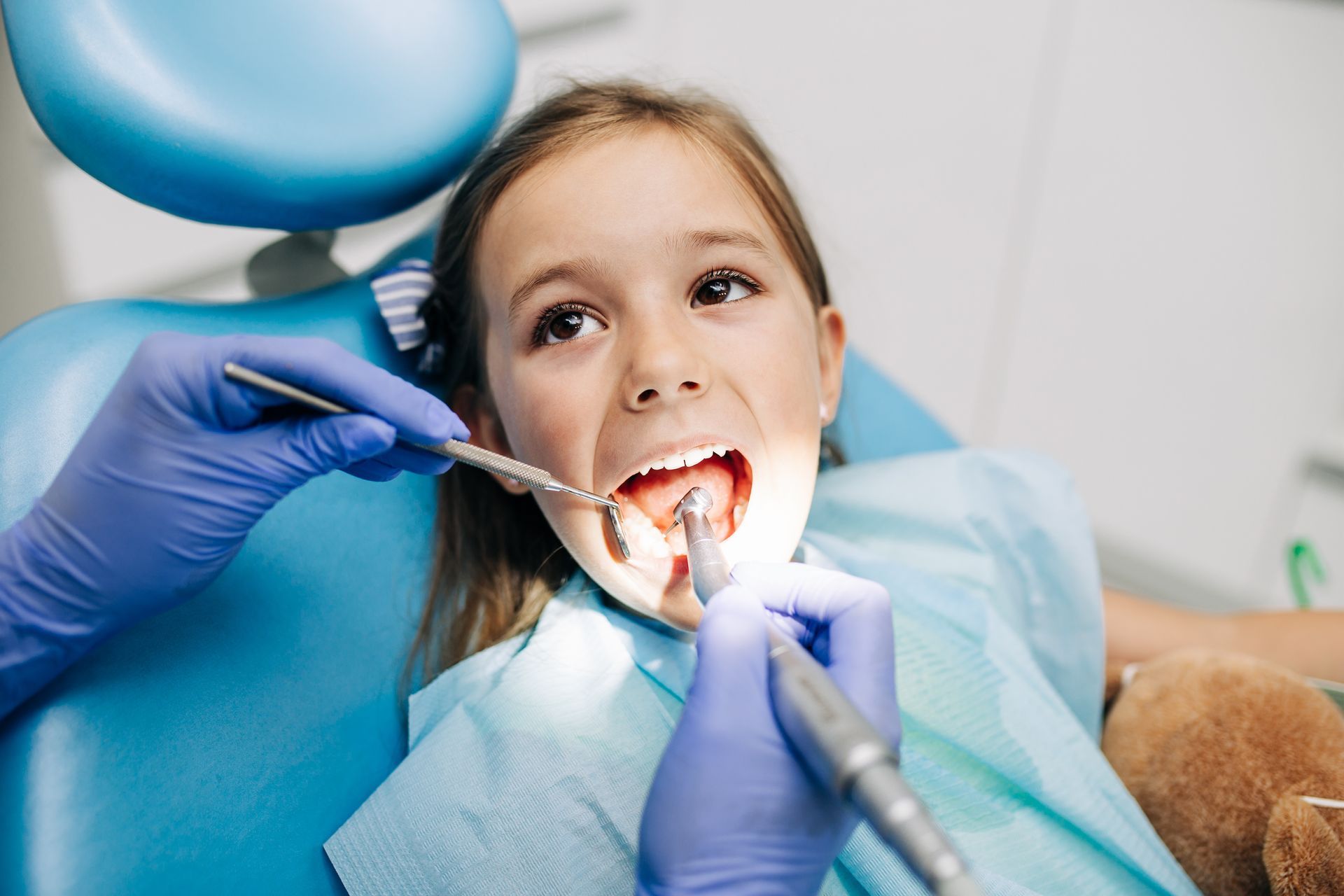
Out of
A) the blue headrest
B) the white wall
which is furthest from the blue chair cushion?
the white wall

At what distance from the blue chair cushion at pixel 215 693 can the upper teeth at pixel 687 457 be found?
1.08 ft

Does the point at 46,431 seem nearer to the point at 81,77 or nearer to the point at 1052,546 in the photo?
the point at 81,77

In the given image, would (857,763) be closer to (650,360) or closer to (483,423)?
(650,360)

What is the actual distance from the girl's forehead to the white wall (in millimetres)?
588

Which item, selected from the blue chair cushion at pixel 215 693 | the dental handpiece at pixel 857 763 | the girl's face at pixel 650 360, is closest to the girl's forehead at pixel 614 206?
the girl's face at pixel 650 360

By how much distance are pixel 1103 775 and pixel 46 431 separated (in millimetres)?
1004

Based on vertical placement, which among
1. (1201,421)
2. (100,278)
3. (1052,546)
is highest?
(100,278)

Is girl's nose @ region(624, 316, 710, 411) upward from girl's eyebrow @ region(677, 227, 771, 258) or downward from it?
downward

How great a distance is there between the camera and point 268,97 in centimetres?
85

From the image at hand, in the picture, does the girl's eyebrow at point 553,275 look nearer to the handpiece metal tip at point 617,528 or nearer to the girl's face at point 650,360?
the girl's face at point 650,360

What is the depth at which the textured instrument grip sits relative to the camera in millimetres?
688

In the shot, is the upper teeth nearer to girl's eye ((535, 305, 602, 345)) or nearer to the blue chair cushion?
girl's eye ((535, 305, 602, 345))

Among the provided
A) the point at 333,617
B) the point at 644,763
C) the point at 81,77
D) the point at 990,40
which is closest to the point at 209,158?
the point at 81,77

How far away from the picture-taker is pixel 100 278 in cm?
149
